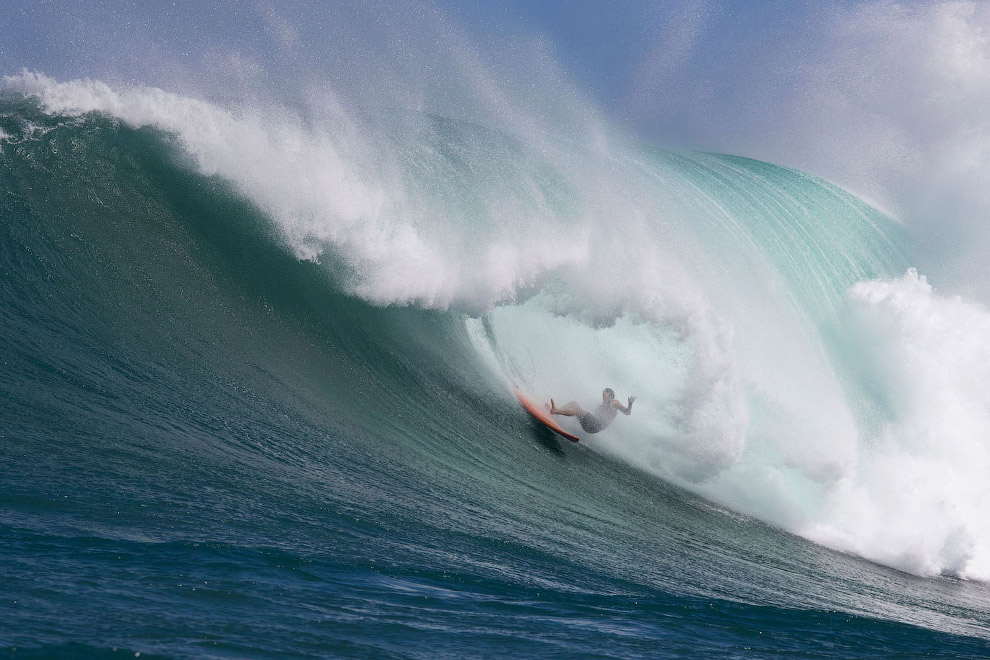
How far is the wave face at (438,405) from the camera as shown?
12.1ft

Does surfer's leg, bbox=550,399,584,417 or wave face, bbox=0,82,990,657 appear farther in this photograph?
surfer's leg, bbox=550,399,584,417

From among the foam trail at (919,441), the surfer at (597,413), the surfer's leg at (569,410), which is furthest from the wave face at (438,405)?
the surfer's leg at (569,410)

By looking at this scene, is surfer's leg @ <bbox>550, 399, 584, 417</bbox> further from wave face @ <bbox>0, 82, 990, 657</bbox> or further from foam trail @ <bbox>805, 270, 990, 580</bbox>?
foam trail @ <bbox>805, 270, 990, 580</bbox>

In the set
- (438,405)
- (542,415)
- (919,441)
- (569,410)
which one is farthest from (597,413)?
(919,441)

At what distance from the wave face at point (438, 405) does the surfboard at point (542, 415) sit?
284 millimetres

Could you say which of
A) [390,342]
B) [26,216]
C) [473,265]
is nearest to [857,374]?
[473,265]

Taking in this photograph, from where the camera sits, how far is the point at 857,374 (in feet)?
38.0

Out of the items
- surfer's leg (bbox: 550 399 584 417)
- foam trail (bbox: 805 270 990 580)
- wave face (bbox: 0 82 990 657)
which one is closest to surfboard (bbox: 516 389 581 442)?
surfer's leg (bbox: 550 399 584 417)

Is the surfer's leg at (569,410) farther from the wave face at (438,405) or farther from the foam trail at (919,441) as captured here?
the foam trail at (919,441)

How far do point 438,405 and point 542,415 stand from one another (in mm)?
1384

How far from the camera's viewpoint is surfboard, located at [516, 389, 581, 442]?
8998 mm

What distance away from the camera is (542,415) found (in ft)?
30.3

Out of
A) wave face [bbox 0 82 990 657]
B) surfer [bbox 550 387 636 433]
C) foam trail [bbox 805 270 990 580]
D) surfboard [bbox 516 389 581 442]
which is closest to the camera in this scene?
wave face [bbox 0 82 990 657]

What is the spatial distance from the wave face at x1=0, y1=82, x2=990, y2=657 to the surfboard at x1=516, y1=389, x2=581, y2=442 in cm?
28
